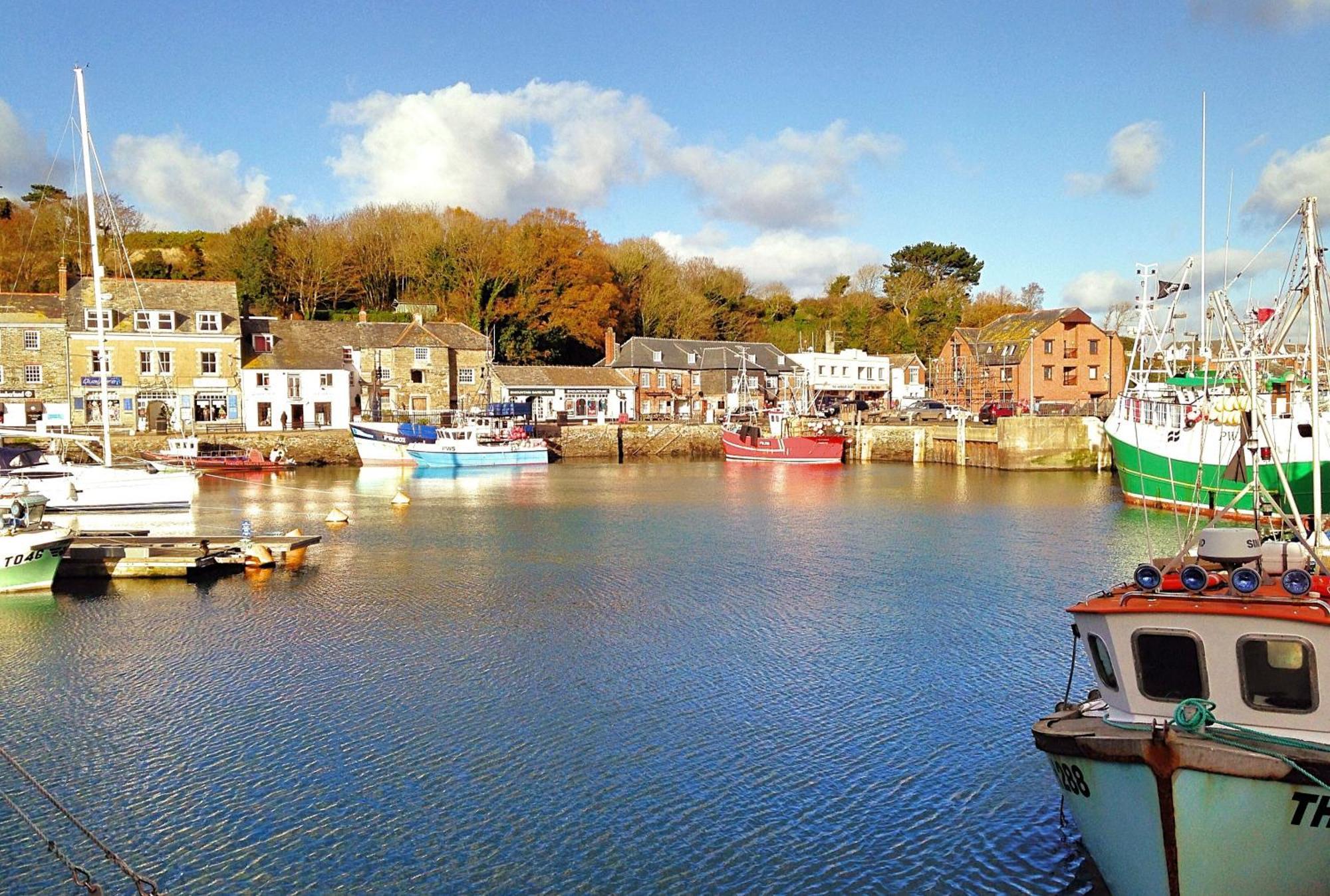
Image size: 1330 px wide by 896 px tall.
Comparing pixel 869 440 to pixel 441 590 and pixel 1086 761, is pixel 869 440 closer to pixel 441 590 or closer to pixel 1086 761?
pixel 441 590

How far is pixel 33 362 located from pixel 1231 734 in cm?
6958

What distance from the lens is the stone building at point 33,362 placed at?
6097 cm

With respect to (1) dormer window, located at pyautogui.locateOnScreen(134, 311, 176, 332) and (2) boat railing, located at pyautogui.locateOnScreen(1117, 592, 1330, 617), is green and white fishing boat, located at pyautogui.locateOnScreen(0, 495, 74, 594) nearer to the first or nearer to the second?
(2) boat railing, located at pyautogui.locateOnScreen(1117, 592, 1330, 617)

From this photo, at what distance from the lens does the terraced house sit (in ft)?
205

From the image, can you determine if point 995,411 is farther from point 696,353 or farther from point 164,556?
point 164,556

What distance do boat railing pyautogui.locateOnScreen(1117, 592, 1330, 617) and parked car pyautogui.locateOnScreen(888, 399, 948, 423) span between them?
65.3 meters

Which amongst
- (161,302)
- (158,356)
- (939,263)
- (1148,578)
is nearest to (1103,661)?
(1148,578)

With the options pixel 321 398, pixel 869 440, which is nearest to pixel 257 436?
pixel 321 398

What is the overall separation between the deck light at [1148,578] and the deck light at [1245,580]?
602mm

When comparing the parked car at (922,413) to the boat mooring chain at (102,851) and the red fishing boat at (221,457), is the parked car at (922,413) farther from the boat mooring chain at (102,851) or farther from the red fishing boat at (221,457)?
the boat mooring chain at (102,851)

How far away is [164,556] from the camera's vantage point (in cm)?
2655

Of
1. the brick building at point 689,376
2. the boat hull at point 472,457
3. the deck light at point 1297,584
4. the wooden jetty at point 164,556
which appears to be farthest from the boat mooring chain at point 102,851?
the brick building at point 689,376

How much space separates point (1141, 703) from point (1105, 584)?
17.3 m

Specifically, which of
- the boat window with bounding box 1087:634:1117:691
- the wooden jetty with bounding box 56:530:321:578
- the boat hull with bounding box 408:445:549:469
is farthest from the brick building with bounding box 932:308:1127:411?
the boat window with bounding box 1087:634:1117:691
